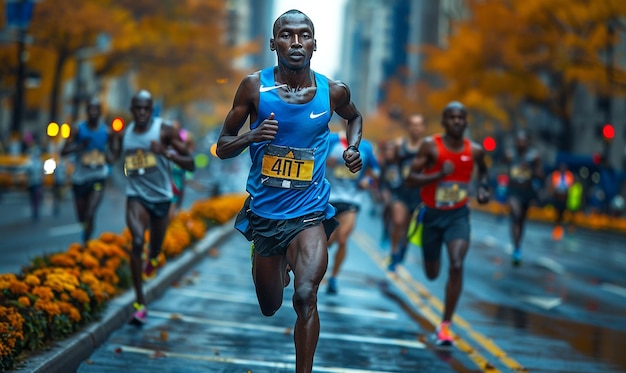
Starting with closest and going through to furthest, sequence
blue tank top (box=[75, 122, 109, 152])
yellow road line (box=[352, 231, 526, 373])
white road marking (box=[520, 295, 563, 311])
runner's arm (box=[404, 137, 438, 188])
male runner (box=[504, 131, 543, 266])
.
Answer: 1. yellow road line (box=[352, 231, 526, 373])
2. runner's arm (box=[404, 137, 438, 188])
3. white road marking (box=[520, 295, 563, 311])
4. blue tank top (box=[75, 122, 109, 152])
5. male runner (box=[504, 131, 543, 266])

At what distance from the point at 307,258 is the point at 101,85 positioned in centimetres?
5878

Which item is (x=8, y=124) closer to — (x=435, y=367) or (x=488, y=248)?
(x=488, y=248)

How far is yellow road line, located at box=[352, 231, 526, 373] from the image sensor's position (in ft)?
30.4

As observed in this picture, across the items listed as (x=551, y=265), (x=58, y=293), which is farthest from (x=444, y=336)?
(x=551, y=265)

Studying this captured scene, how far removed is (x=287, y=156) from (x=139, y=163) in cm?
406

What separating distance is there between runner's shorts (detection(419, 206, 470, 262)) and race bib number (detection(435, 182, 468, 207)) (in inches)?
3.2

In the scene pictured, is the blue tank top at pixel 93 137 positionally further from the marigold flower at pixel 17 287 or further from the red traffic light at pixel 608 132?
the red traffic light at pixel 608 132

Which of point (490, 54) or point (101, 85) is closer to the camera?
point (490, 54)

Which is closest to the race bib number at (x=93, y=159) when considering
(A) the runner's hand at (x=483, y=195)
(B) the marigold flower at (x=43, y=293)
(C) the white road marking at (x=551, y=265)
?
(A) the runner's hand at (x=483, y=195)

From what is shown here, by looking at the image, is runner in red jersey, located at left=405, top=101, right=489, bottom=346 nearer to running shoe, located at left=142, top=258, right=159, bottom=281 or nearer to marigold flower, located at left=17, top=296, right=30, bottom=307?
running shoe, located at left=142, top=258, right=159, bottom=281

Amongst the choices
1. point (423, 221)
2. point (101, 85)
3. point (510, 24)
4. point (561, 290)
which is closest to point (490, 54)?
point (510, 24)

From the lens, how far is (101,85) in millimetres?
64125

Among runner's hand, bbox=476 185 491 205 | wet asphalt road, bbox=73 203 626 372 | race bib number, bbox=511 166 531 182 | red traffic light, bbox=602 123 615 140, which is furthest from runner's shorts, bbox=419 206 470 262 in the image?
red traffic light, bbox=602 123 615 140

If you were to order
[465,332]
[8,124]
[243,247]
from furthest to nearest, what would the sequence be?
1. [8,124]
2. [243,247]
3. [465,332]
